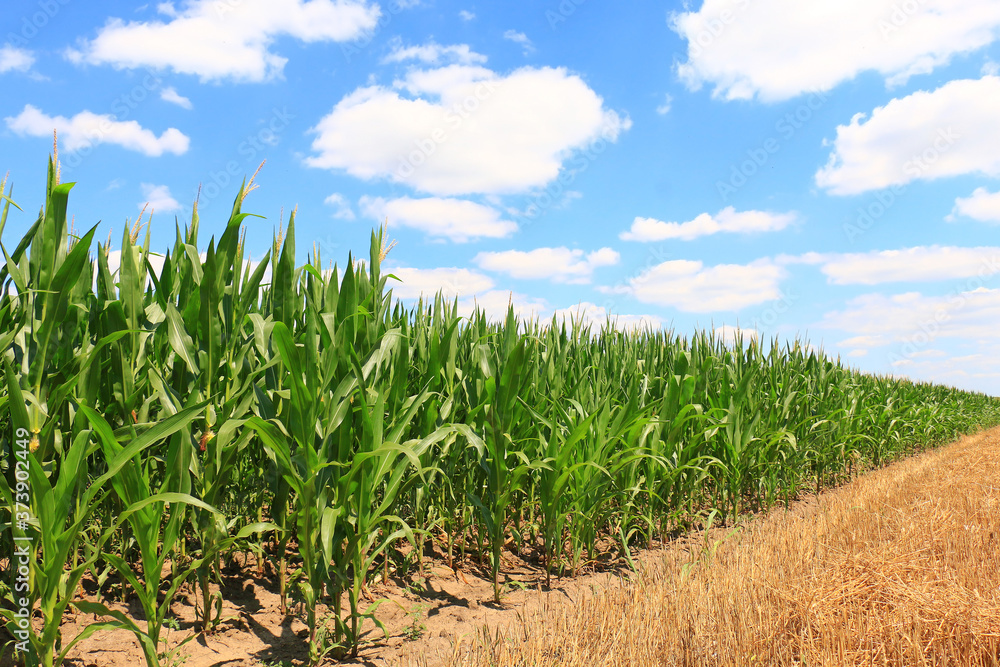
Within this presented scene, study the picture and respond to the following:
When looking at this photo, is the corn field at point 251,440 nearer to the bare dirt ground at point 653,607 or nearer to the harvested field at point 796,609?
the bare dirt ground at point 653,607

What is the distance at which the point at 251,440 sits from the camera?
2.55 meters

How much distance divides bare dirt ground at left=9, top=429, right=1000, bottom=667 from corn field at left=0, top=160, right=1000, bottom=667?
114 millimetres

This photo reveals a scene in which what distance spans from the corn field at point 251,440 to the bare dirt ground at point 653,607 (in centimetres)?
11

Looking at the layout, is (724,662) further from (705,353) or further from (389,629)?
(705,353)

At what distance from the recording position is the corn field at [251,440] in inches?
69.1

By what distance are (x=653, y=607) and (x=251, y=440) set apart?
72.9 inches

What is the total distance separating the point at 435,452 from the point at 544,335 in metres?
1.84

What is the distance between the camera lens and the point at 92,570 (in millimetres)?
2391

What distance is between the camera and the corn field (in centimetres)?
175
